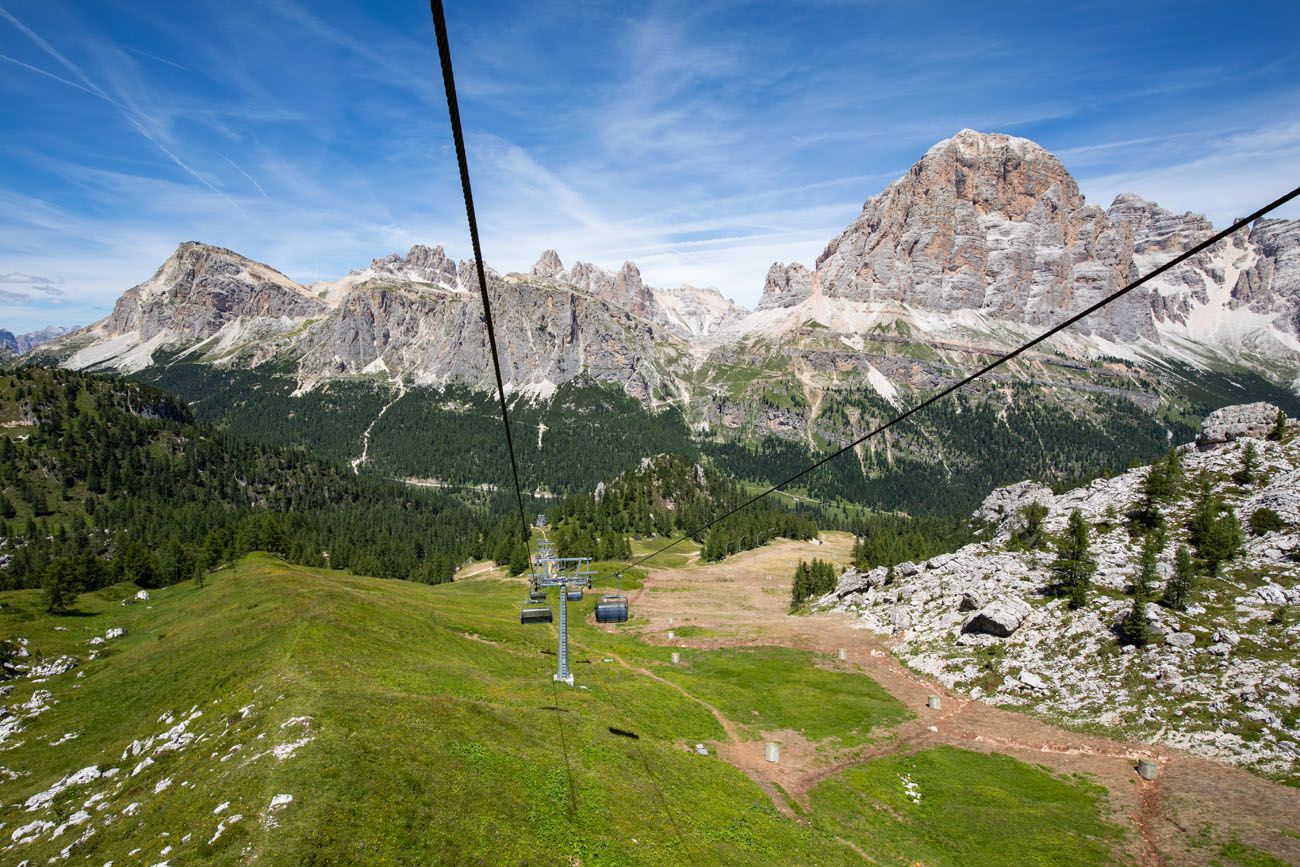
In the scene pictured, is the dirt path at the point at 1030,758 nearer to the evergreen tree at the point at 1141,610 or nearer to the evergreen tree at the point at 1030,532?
the evergreen tree at the point at 1141,610

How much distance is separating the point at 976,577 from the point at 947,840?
50215 mm

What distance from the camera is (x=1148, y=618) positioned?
60.7 meters

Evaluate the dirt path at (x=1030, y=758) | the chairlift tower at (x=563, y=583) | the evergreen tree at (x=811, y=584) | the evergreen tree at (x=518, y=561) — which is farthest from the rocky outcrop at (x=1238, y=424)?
the evergreen tree at (x=518, y=561)

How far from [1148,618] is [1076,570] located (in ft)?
35.3

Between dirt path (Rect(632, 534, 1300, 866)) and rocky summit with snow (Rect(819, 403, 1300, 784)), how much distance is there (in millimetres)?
2505

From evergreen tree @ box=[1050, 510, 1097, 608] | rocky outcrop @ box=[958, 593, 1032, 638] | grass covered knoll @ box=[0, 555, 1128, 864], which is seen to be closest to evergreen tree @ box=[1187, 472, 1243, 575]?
evergreen tree @ box=[1050, 510, 1097, 608]

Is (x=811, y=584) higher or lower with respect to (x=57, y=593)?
lower

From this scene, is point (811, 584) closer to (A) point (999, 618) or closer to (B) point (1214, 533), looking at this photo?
(A) point (999, 618)

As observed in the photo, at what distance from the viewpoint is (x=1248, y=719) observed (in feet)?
157

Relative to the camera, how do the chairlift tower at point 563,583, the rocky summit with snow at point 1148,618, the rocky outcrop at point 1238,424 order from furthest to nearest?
the rocky outcrop at point 1238,424
the chairlift tower at point 563,583
the rocky summit with snow at point 1148,618

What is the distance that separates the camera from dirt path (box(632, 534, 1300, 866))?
38.8 metres

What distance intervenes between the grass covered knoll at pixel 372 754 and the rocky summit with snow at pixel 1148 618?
1378 cm

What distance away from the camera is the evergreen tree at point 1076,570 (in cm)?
6874

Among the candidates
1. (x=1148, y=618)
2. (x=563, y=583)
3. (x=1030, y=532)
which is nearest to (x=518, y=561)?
(x=563, y=583)
